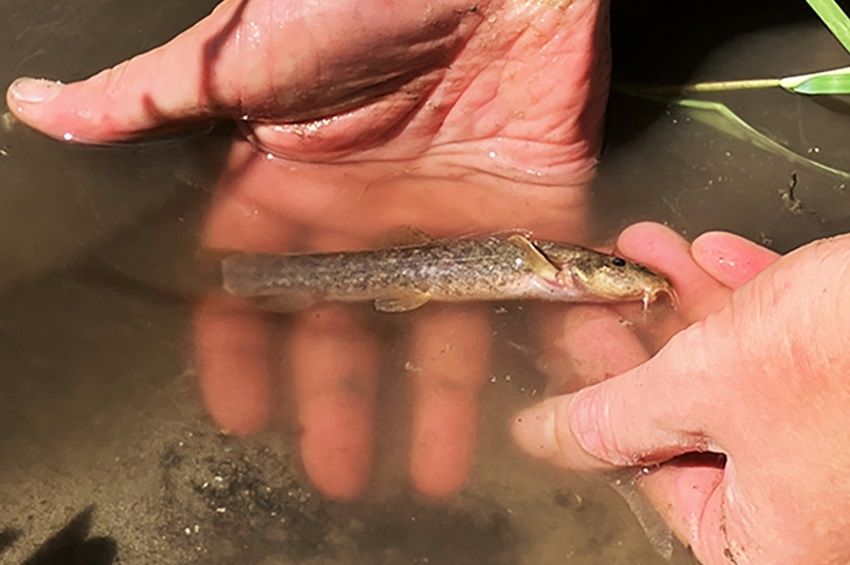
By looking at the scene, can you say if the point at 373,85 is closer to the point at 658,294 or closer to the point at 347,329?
the point at 347,329

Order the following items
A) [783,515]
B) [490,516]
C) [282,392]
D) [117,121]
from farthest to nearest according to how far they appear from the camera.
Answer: [117,121] → [282,392] → [490,516] → [783,515]

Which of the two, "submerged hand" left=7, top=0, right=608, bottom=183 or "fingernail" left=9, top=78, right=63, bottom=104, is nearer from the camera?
"submerged hand" left=7, top=0, right=608, bottom=183

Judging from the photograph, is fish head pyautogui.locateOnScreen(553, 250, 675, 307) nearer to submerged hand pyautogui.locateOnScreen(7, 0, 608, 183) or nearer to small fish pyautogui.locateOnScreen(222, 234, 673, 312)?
small fish pyautogui.locateOnScreen(222, 234, 673, 312)

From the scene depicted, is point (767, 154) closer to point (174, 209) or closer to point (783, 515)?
point (783, 515)

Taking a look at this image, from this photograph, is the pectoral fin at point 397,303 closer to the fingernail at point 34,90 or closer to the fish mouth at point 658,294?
the fish mouth at point 658,294

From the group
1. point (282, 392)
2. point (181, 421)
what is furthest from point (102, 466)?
point (282, 392)

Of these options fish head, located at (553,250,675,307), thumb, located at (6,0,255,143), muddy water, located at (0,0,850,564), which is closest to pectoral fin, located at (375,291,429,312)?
muddy water, located at (0,0,850,564)

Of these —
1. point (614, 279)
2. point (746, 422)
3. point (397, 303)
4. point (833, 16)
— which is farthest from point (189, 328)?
point (833, 16)

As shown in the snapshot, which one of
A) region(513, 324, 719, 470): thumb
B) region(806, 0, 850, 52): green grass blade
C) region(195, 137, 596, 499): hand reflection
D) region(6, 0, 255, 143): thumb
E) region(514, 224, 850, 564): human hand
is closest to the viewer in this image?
region(514, 224, 850, 564): human hand
